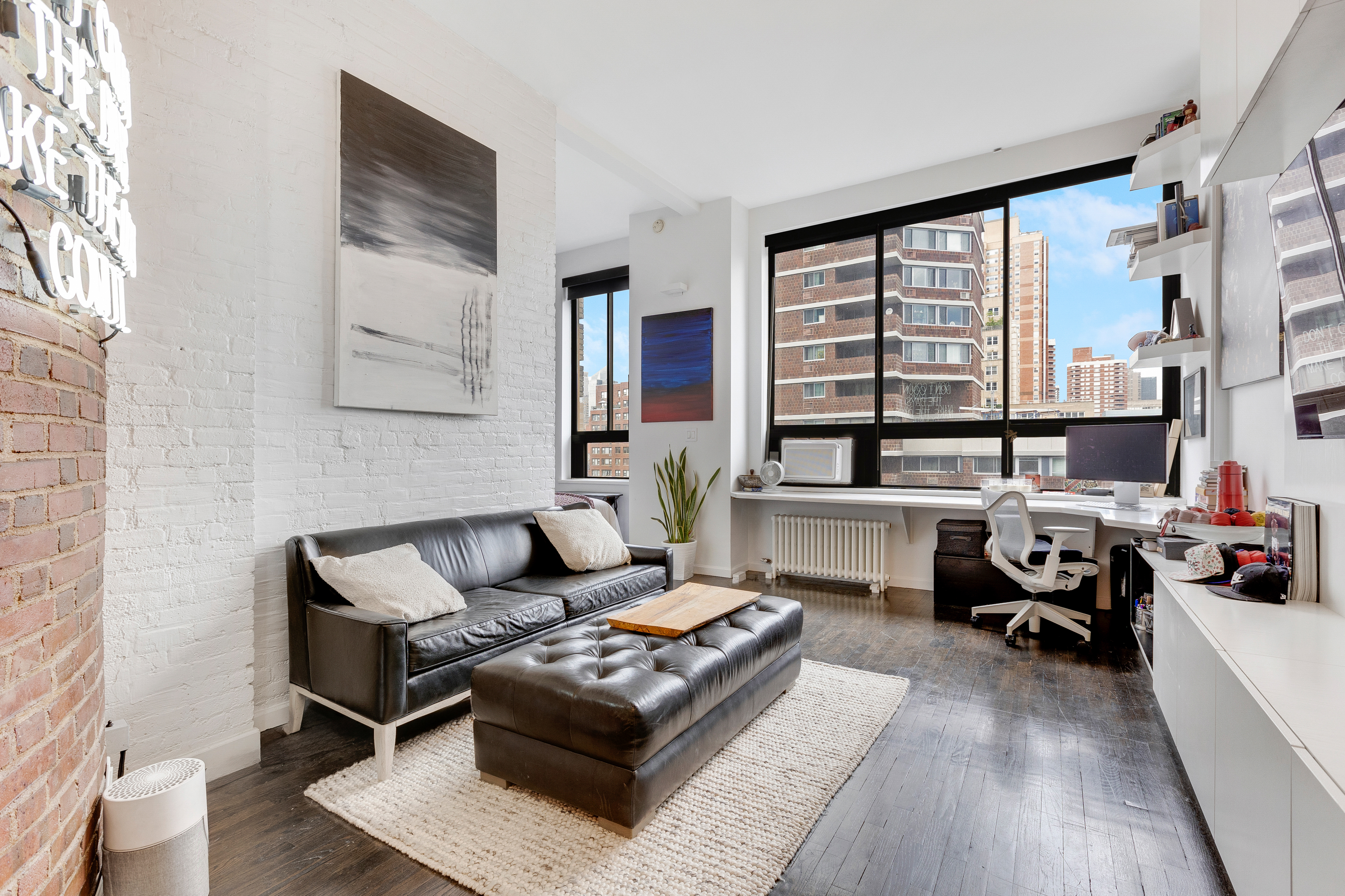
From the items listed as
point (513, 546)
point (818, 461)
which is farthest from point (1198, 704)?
point (818, 461)

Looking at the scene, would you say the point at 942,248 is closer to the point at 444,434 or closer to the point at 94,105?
the point at 444,434

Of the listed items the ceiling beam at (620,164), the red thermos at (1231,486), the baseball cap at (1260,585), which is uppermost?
the ceiling beam at (620,164)

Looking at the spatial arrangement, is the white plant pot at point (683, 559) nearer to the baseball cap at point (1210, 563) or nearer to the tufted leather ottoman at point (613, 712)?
the tufted leather ottoman at point (613, 712)

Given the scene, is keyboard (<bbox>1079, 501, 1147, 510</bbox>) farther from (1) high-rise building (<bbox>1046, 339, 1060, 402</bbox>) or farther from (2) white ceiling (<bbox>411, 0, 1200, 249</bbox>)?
(2) white ceiling (<bbox>411, 0, 1200, 249</bbox>)

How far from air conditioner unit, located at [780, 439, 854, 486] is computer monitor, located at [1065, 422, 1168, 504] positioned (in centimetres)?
165

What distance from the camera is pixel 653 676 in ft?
6.18

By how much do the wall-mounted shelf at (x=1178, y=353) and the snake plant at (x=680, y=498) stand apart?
295 centimetres

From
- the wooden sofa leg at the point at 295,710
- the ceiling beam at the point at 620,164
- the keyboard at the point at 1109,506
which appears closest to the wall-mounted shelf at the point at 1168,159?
the keyboard at the point at 1109,506

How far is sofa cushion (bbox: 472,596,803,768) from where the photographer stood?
173cm

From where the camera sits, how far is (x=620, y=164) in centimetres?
454

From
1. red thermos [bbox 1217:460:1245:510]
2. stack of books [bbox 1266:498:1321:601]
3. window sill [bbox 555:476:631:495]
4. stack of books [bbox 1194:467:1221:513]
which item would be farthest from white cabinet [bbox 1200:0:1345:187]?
window sill [bbox 555:476:631:495]

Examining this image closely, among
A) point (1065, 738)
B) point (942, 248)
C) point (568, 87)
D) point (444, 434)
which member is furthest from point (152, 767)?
point (942, 248)

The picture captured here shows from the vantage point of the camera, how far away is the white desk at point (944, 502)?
3.32m

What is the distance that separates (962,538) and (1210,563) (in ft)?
6.86
